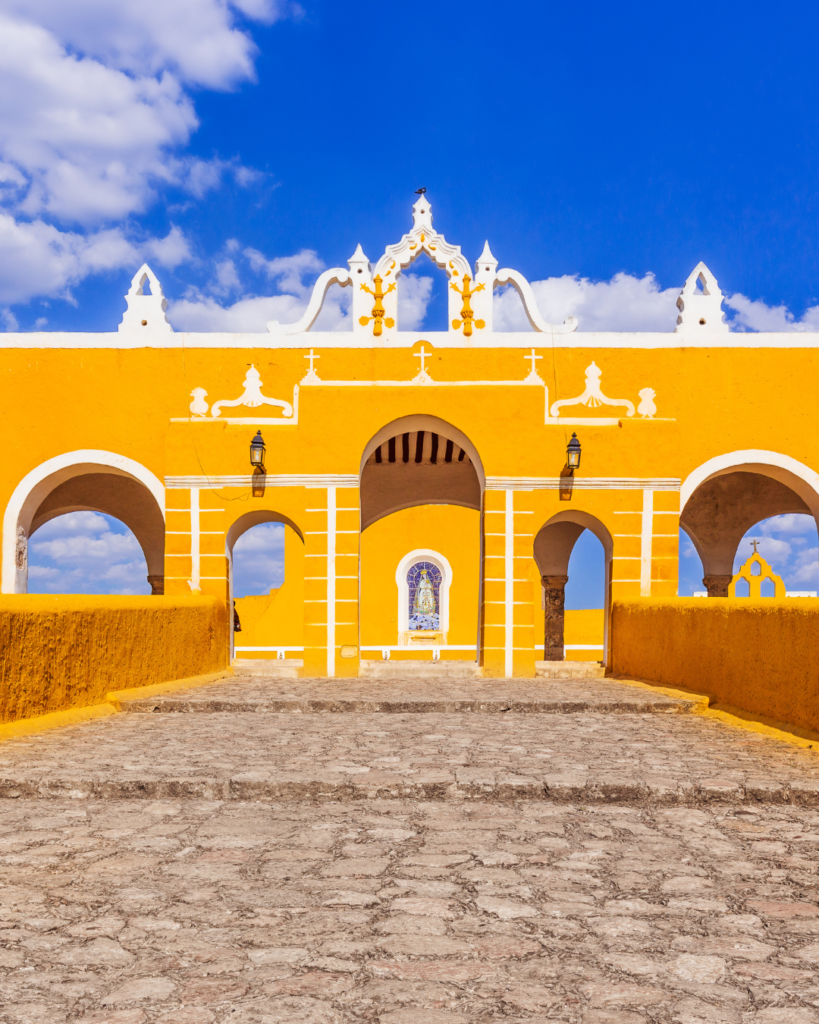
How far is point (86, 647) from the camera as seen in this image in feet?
22.8

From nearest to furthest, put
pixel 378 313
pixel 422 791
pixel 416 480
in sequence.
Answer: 1. pixel 422 791
2. pixel 378 313
3. pixel 416 480

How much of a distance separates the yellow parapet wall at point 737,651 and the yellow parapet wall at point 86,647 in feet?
16.9

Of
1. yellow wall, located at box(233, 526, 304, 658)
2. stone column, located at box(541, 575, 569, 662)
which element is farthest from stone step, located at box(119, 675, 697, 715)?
yellow wall, located at box(233, 526, 304, 658)

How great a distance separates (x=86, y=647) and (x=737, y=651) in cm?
529

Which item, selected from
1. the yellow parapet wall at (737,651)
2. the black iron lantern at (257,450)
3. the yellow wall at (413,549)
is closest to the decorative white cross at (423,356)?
the black iron lantern at (257,450)

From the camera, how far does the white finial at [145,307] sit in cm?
1232

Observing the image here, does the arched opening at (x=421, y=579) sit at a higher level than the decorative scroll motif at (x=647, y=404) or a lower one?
lower

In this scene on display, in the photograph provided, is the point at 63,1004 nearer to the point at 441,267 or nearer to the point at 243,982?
the point at 243,982

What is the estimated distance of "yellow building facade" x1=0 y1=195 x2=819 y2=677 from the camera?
11.5 meters

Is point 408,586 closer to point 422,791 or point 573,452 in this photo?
point 573,452

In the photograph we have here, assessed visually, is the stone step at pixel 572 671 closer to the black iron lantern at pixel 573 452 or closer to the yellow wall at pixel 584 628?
the black iron lantern at pixel 573 452

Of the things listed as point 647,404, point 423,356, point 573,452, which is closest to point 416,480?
point 423,356

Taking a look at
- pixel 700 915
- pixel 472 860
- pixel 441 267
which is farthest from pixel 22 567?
pixel 700 915

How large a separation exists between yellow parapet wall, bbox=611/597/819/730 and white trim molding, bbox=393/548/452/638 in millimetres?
9863
